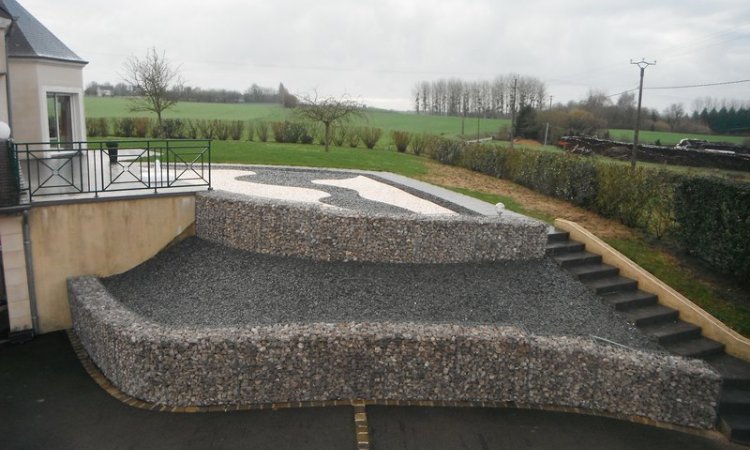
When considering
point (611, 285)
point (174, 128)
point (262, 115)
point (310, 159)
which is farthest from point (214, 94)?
point (611, 285)

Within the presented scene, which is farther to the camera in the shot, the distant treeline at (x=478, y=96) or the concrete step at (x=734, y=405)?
the distant treeline at (x=478, y=96)

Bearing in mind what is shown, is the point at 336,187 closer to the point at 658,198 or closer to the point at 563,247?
the point at 563,247

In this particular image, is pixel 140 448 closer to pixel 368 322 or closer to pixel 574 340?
pixel 368 322

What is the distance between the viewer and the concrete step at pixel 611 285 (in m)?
10.3

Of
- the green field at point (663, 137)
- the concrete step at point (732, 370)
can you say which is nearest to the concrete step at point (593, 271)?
the concrete step at point (732, 370)

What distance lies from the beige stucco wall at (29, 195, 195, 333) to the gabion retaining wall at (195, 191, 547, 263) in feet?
5.22

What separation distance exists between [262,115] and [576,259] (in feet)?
158

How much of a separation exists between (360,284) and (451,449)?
3680mm

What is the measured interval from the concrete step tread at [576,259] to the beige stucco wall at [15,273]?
982 cm

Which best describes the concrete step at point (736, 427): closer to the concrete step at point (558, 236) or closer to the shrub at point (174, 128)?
the concrete step at point (558, 236)

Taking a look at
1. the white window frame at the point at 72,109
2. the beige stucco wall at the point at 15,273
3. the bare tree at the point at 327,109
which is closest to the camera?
the beige stucco wall at the point at 15,273

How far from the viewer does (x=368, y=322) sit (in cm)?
820

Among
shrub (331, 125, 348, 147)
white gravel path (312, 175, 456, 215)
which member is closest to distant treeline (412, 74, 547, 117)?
shrub (331, 125, 348, 147)

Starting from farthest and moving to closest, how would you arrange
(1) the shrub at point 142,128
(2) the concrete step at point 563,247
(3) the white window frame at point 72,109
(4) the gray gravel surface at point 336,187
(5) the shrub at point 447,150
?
(1) the shrub at point 142,128, (5) the shrub at point 447,150, (4) the gray gravel surface at point 336,187, (3) the white window frame at point 72,109, (2) the concrete step at point 563,247
